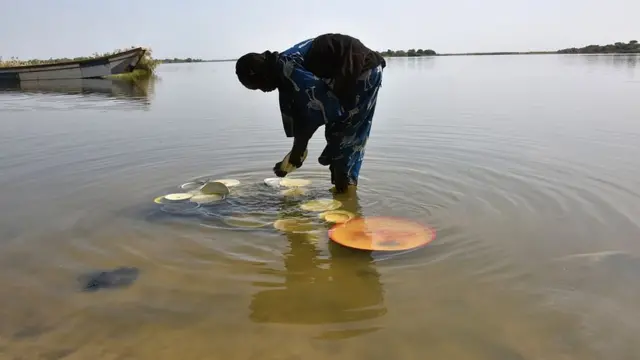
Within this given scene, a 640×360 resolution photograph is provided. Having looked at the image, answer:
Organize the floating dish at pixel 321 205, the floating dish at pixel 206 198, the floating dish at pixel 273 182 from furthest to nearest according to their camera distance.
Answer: the floating dish at pixel 273 182, the floating dish at pixel 206 198, the floating dish at pixel 321 205

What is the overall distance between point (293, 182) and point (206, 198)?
2.97 ft

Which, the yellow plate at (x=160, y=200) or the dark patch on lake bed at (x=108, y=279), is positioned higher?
the yellow plate at (x=160, y=200)

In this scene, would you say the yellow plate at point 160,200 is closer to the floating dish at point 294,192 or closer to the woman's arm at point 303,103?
the floating dish at point 294,192

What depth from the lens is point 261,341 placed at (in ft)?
7.84

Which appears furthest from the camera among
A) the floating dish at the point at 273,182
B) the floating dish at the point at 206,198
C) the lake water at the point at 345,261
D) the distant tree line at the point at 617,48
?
the distant tree line at the point at 617,48

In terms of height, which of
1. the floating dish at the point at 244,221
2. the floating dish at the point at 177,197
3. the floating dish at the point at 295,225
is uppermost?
the floating dish at the point at 177,197

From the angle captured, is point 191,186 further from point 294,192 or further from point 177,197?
point 294,192

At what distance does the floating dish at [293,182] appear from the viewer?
4.97m

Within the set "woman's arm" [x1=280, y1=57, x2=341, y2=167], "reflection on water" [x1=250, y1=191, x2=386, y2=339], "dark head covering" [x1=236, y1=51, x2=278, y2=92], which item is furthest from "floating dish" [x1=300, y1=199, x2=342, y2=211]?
"dark head covering" [x1=236, y1=51, x2=278, y2=92]

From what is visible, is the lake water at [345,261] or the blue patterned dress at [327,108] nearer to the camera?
the lake water at [345,261]

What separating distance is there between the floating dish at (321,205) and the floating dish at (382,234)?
0.40m

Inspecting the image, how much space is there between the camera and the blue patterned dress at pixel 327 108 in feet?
13.0

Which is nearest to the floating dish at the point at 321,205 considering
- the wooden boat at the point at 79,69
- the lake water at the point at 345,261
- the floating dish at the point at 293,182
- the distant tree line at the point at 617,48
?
the lake water at the point at 345,261

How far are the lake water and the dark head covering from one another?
1097 millimetres
